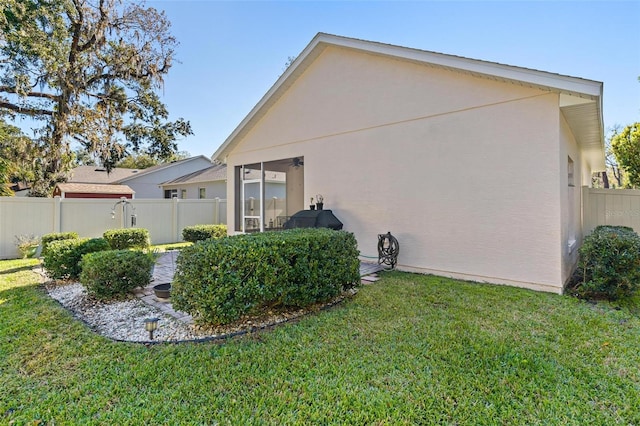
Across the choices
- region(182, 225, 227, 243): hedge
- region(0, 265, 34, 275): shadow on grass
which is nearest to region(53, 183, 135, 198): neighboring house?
region(182, 225, 227, 243): hedge

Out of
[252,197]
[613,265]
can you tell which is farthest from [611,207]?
[252,197]

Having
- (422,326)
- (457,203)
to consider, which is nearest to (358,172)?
(457,203)

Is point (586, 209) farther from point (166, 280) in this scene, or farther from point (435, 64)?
point (166, 280)

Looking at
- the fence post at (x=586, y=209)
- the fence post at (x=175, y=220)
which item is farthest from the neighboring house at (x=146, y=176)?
the fence post at (x=586, y=209)

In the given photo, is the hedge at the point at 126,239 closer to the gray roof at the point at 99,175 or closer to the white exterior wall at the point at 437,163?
the white exterior wall at the point at 437,163

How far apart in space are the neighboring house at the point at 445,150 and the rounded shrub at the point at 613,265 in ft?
1.41

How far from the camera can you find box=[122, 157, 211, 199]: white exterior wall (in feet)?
79.1

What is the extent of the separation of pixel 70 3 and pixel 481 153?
13.5 m

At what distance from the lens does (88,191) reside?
2030 centimetres

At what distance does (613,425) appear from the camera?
2229 mm

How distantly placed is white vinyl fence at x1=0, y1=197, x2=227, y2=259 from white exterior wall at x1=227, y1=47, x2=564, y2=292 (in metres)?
7.36

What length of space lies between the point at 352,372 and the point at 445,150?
4.98 m

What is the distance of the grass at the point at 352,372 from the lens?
2354 millimetres

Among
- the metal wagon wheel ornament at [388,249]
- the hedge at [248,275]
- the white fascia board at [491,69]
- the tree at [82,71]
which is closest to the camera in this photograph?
the hedge at [248,275]
